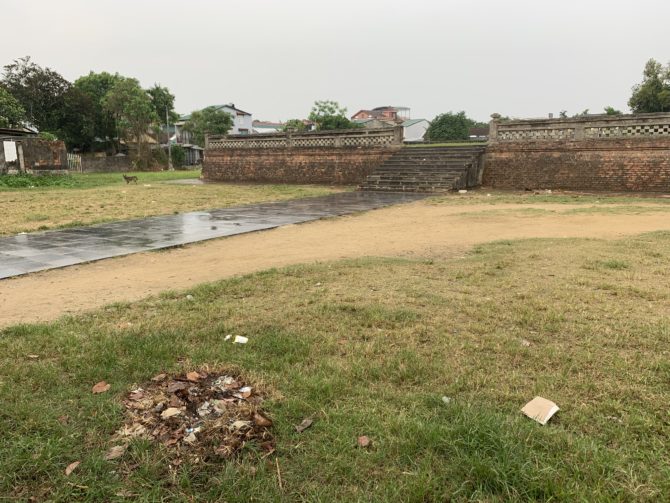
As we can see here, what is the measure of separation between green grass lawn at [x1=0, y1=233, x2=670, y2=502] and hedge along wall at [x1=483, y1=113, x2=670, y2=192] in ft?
38.8

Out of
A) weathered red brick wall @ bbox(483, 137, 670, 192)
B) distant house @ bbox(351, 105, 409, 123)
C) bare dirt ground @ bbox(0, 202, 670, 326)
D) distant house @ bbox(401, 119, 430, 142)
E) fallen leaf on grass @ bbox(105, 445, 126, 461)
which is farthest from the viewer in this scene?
distant house @ bbox(351, 105, 409, 123)

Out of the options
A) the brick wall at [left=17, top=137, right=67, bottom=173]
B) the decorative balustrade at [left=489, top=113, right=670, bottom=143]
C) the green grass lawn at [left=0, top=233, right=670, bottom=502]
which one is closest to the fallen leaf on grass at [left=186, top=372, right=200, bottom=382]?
the green grass lawn at [left=0, top=233, right=670, bottom=502]

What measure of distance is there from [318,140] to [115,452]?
1959 cm

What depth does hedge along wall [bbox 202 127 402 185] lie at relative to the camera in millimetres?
19383

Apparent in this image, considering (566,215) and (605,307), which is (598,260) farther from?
(566,215)

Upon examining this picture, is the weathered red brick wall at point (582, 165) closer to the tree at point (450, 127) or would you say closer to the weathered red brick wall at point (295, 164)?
the weathered red brick wall at point (295, 164)

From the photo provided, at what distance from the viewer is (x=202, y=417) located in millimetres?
2309

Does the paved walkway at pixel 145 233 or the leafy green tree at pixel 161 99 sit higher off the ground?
the leafy green tree at pixel 161 99

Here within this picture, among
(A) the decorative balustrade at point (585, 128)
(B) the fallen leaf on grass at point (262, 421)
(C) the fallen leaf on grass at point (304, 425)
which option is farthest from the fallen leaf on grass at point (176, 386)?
(A) the decorative balustrade at point (585, 128)

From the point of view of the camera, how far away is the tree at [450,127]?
51.3 meters

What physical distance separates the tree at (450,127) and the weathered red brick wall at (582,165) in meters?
35.3

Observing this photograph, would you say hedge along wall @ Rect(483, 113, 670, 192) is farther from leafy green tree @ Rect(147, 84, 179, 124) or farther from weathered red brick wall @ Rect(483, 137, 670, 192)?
leafy green tree @ Rect(147, 84, 179, 124)

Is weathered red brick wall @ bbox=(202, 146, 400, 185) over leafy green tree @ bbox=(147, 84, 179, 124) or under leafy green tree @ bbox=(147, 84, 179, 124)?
under

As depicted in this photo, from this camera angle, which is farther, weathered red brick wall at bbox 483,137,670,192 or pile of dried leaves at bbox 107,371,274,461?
weathered red brick wall at bbox 483,137,670,192
